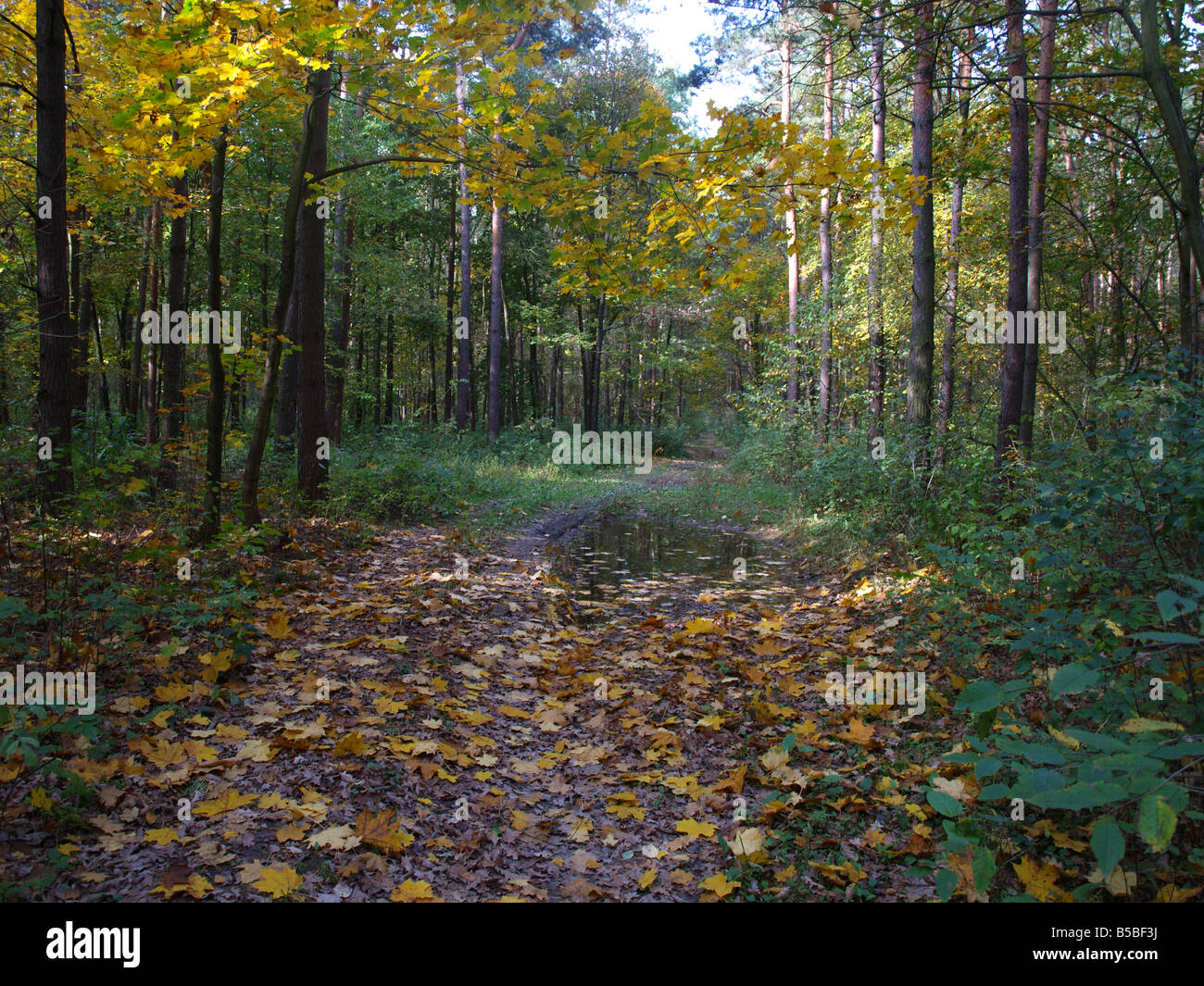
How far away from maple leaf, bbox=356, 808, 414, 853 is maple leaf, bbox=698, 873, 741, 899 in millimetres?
1284

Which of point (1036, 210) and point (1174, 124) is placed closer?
point (1174, 124)

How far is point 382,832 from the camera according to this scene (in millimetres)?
2850

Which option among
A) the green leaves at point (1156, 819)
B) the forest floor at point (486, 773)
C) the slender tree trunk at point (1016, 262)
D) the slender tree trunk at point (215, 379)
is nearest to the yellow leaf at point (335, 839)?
the forest floor at point (486, 773)

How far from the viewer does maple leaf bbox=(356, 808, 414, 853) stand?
9.21 ft

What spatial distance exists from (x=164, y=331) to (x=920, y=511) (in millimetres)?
11248

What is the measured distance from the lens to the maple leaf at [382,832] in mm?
2807

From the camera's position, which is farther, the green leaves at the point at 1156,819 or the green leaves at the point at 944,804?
the green leaves at the point at 944,804

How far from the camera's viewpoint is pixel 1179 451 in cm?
333

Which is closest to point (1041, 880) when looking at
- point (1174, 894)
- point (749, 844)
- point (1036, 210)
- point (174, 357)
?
point (1174, 894)

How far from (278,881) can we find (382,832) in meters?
0.46

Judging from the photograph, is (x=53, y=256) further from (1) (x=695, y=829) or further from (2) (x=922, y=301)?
(2) (x=922, y=301)

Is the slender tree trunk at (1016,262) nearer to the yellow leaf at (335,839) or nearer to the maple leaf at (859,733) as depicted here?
the maple leaf at (859,733)
